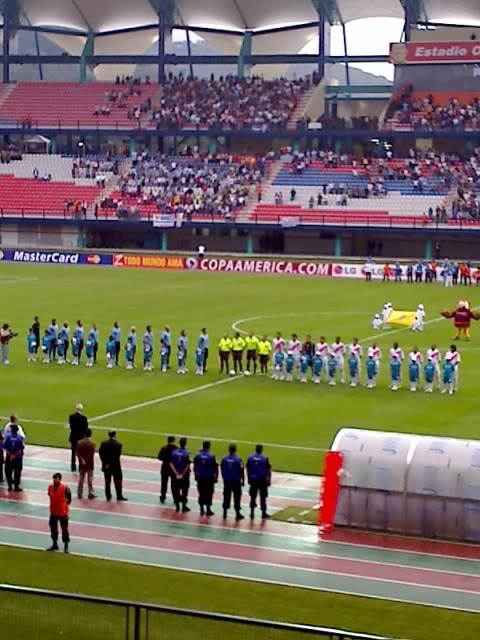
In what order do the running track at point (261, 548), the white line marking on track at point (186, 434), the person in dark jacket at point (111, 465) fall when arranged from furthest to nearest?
1. the white line marking on track at point (186, 434)
2. the person in dark jacket at point (111, 465)
3. the running track at point (261, 548)

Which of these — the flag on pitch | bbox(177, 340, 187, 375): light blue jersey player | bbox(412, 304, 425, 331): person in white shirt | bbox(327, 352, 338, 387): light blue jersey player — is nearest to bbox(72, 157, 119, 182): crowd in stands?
the flag on pitch

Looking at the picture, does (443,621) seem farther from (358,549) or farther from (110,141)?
(110,141)

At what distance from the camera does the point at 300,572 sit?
16969mm

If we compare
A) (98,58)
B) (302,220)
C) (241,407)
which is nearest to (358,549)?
(241,407)

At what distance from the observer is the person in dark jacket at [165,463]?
1984 centimetres

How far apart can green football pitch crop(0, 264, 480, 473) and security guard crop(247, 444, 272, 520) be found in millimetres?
3138

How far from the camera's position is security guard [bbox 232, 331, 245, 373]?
32.6 metres

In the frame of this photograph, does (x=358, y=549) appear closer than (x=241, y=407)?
Yes

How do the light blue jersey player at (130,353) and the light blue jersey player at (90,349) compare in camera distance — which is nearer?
the light blue jersey player at (130,353)

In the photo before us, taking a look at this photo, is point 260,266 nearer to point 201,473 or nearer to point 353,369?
point 353,369

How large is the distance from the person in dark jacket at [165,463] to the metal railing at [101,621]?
25.1 feet

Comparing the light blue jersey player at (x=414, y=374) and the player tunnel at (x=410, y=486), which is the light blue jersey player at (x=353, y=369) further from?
the player tunnel at (x=410, y=486)

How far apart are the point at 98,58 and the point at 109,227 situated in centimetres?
1654

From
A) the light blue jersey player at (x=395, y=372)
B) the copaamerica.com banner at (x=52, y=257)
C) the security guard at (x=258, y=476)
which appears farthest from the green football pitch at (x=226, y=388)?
the copaamerica.com banner at (x=52, y=257)
